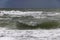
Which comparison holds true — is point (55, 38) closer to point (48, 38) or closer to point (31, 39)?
point (48, 38)

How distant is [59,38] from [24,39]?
2.51 metres

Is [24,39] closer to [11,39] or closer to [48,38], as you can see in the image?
[11,39]

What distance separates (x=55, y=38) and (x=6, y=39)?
350cm

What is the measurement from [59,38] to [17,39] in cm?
300

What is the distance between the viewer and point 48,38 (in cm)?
1171

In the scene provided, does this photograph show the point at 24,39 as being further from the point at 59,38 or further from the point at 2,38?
the point at 59,38

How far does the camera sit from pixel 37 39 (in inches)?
454

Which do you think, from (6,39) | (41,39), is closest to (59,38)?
(41,39)

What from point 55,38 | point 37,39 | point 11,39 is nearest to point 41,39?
point 37,39

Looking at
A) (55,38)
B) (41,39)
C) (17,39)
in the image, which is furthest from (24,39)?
(55,38)

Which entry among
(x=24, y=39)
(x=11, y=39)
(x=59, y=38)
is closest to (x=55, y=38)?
(x=59, y=38)

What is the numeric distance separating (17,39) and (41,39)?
1.70 metres

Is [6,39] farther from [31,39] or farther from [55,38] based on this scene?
[55,38]

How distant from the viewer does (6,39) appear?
37.7ft
